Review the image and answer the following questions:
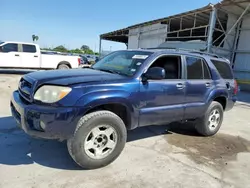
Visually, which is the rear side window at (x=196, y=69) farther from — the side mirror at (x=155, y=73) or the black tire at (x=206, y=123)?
the side mirror at (x=155, y=73)

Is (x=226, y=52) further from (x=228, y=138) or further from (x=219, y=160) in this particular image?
(x=219, y=160)

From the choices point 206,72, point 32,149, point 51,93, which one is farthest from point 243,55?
point 51,93

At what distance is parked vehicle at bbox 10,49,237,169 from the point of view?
298 centimetres

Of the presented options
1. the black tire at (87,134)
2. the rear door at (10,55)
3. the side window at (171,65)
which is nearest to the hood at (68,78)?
the black tire at (87,134)

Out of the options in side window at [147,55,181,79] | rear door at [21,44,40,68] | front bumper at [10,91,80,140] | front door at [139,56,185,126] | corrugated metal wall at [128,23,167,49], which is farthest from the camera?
corrugated metal wall at [128,23,167,49]

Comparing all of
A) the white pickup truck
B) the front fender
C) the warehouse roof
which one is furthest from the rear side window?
the white pickup truck

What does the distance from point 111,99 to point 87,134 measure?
574mm

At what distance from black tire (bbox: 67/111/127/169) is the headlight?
411 millimetres

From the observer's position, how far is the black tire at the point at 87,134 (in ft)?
10.0

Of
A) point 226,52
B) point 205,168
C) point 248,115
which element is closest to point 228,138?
point 205,168

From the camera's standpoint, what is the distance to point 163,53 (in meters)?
4.12

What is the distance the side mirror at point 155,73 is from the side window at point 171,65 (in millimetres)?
495

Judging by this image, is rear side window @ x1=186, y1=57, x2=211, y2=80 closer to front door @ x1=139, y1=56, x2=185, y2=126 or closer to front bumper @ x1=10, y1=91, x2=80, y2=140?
front door @ x1=139, y1=56, x2=185, y2=126

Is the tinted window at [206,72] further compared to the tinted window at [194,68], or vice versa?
the tinted window at [206,72]
